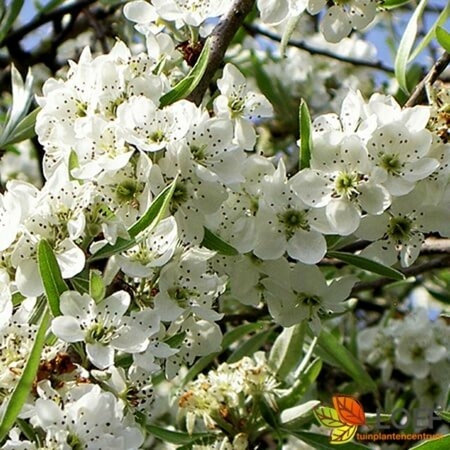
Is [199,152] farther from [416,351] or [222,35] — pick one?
[416,351]

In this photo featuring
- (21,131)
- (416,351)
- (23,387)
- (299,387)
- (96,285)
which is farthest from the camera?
(416,351)

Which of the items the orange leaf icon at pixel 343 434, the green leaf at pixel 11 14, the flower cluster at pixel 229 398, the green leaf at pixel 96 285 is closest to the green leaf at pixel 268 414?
the flower cluster at pixel 229 398

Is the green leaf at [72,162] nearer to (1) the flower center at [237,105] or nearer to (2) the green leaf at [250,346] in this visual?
(1) the flower center at [237,105]

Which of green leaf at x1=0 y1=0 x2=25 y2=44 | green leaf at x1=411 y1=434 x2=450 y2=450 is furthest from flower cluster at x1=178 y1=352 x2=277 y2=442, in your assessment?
green leaf at x1=0 y1=0 x2=25 y2=44

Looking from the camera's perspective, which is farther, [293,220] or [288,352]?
[288,352]

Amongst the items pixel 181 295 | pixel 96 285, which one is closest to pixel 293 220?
pixel 181 295

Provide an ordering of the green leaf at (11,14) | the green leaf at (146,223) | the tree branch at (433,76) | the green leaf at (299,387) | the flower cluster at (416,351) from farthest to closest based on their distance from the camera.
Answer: the flower cluster at (416,351)
the green leaf at (11,14)
the green leaf at (299,387)
the tree branch at (433,76)
the green leaf at (146,223)
